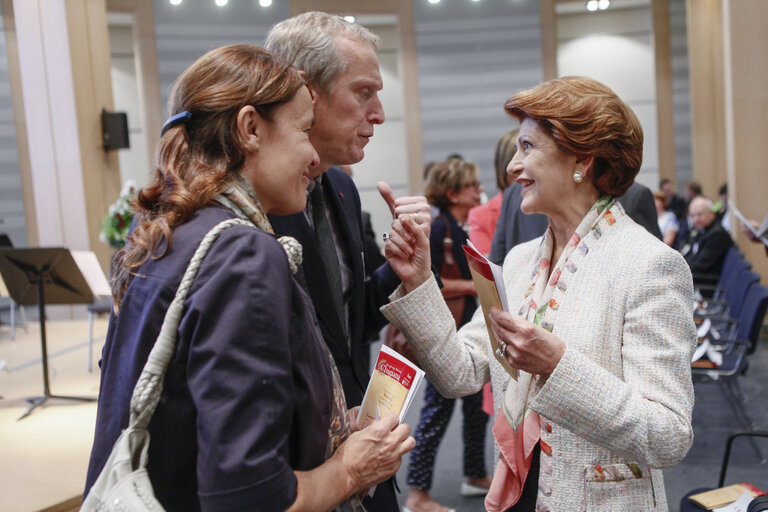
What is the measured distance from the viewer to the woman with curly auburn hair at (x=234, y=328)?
102 cm

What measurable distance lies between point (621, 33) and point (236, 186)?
522 inches

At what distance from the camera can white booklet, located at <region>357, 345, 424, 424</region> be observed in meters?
1.36

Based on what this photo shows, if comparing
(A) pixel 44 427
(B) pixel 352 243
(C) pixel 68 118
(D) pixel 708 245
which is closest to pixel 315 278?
(B) pixel 352 243

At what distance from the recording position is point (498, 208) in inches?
154

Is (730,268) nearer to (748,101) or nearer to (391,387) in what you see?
(748,101)

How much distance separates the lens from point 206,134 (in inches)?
47.9

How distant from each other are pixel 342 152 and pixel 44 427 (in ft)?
9.38

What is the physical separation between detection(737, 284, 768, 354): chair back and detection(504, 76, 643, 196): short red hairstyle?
3.13 metres

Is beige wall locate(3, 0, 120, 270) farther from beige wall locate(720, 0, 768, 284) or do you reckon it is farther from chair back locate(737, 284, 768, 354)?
beige wall locate(720, 0, 768, 284)

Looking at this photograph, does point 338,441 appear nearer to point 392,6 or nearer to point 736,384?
point 736,384

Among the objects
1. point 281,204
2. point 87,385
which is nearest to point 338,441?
point 281,204

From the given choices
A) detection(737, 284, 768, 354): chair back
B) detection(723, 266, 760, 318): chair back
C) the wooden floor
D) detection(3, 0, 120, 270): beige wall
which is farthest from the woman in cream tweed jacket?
detection(3, 0, 120, 270): beige wall

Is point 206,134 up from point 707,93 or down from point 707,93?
down

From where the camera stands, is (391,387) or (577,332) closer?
(391,387)
